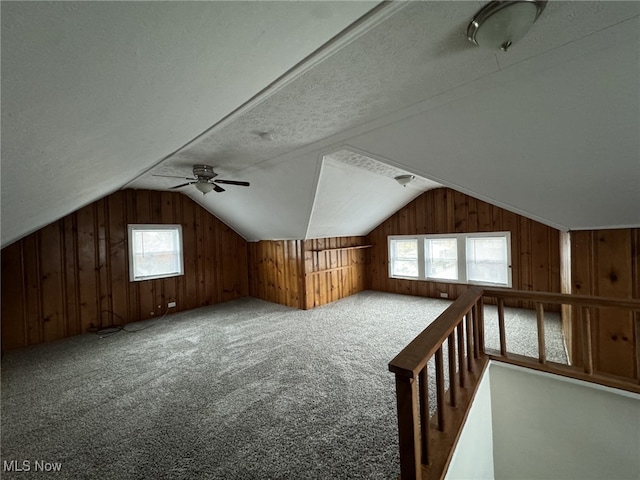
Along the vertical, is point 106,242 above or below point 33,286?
above

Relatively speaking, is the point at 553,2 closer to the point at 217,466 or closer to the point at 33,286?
the point at 217,466

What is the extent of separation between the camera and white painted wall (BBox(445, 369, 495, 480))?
1.50 meters

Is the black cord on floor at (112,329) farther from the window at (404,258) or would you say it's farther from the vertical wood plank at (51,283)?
the window at (404,258)

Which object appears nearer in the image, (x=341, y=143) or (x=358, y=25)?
(x=358, y=25)

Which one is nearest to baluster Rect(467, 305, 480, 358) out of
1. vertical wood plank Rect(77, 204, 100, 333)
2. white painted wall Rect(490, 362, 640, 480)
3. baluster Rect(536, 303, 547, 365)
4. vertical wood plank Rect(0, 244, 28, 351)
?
white painted wall Rect(490, 362, 640, 480)

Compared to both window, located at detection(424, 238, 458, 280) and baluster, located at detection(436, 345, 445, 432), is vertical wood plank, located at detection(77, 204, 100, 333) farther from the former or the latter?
window, located at detection(424, 238, 458, 280)

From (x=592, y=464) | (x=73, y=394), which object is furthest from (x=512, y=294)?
(x=73, y=394)

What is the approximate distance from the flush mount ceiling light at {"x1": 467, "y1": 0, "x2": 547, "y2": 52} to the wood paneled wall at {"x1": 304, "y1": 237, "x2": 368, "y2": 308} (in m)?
3.79

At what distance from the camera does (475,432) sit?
1.87 meters

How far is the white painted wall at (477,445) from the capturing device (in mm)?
1497

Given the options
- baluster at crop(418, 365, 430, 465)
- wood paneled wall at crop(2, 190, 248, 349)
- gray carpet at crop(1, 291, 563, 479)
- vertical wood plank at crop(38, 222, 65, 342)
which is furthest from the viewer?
vertical wood plank at crop(38, 222, 65, 342)

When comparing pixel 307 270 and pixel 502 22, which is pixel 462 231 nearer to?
pixel 307 270

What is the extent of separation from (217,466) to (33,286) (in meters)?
3.94

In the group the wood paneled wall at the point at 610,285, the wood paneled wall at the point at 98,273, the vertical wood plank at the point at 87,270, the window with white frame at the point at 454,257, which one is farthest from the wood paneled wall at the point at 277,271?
the wood paneled wall at the point at 610,285
